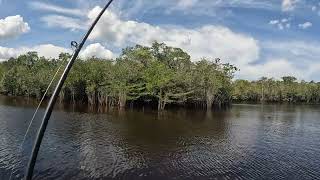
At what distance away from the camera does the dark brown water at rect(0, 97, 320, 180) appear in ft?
93.8

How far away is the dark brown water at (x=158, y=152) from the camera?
2859 centimetres

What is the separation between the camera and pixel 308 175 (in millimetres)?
30484

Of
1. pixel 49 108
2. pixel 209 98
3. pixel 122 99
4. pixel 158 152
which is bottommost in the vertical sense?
pixel 158 152

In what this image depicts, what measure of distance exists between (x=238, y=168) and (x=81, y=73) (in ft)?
258

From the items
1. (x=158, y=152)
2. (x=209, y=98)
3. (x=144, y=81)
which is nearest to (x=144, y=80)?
(x=144, y=81)

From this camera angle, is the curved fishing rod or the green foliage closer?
the curved fishing rod

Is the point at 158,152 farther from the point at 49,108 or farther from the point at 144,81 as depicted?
the point at 144,81

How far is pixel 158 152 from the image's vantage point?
36.2 m

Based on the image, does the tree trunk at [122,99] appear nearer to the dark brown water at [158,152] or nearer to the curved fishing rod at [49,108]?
the dark brown water at [158,152]

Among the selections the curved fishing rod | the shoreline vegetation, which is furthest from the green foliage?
the curved fishing rod

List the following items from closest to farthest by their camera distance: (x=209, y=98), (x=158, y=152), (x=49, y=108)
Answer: (x=49, y=108), (x=158, y=152), (x=209, y=98)

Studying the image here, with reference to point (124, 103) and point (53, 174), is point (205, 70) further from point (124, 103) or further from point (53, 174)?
point (53, 174)

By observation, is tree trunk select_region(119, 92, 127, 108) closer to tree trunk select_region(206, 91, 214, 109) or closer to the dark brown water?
tree trunk select_region(206, 91, 214, 109)

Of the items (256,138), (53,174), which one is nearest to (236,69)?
(256,138)
